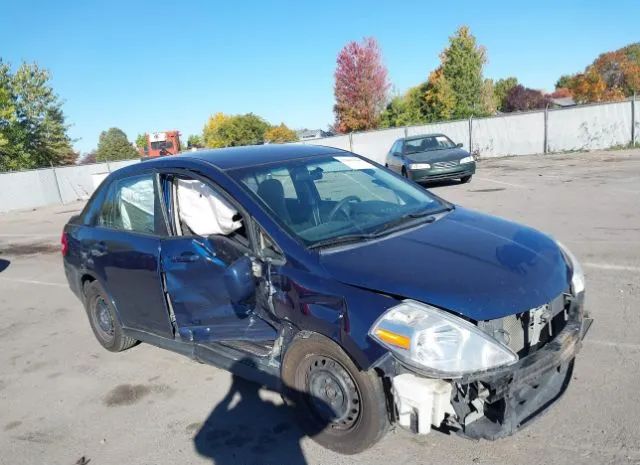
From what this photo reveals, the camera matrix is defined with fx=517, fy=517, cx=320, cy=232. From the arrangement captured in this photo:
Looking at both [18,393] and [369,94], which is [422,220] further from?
[369,94]

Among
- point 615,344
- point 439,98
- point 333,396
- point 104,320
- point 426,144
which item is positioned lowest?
point 615,344

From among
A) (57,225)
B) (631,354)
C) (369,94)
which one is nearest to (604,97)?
(369,94)

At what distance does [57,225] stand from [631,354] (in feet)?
53.3

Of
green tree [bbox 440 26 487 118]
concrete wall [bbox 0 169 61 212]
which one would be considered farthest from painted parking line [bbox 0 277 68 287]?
green tree [bbox 440 26 487 118]

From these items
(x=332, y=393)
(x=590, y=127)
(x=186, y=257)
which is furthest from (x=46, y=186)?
(x=332, y=393)

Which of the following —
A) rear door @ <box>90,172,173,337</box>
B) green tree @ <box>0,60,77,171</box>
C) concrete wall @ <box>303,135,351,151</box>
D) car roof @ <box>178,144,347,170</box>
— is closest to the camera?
car roof @ <box>178,144,347,170</box>

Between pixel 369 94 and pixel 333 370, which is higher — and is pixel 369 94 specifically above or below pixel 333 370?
above

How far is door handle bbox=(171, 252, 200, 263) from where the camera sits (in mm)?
3438

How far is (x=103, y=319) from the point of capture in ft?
15.7

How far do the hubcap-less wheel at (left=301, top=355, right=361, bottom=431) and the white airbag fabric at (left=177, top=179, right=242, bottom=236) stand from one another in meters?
1.21

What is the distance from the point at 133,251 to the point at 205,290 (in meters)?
0.89

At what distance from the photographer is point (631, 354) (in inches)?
144

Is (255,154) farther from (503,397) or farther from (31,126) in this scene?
(31,126)

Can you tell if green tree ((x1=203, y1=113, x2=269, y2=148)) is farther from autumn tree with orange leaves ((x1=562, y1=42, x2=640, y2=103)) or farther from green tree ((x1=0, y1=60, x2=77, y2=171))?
autumn tree with orange leaves ((x1=562, y1=42, x2=640, y2=103))
